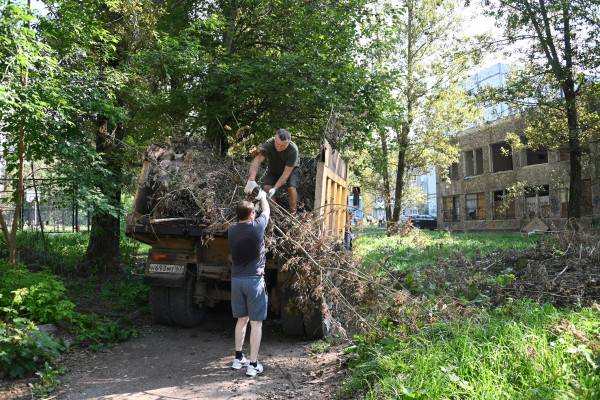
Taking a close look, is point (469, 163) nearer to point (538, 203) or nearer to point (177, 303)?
point (538, 203)

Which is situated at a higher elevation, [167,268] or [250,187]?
[250,187]

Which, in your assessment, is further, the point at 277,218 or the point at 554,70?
the point at 554,70

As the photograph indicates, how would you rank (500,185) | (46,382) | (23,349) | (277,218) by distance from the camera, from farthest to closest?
(500,185)
(277,218)
(23,349)
(46,382)

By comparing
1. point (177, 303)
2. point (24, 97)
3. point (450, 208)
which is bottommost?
point (177, 303)

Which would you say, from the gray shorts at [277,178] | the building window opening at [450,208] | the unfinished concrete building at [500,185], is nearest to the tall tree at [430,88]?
the unfinished concrete building at [500,185]

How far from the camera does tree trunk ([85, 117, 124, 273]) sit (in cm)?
853

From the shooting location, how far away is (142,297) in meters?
8.07

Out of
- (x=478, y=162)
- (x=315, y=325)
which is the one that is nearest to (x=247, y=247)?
(x=315, y=325)

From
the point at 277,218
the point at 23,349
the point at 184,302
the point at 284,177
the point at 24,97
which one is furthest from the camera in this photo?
the point at 184,302

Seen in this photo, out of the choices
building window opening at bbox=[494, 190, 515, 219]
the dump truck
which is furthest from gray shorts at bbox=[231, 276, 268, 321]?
building window opening at bbox=[494, 190, 515, 219]

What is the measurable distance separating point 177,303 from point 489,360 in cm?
406

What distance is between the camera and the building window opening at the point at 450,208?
127ft

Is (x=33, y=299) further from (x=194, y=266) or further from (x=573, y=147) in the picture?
(x=573, y=147)

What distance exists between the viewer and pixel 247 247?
16.7 feet
